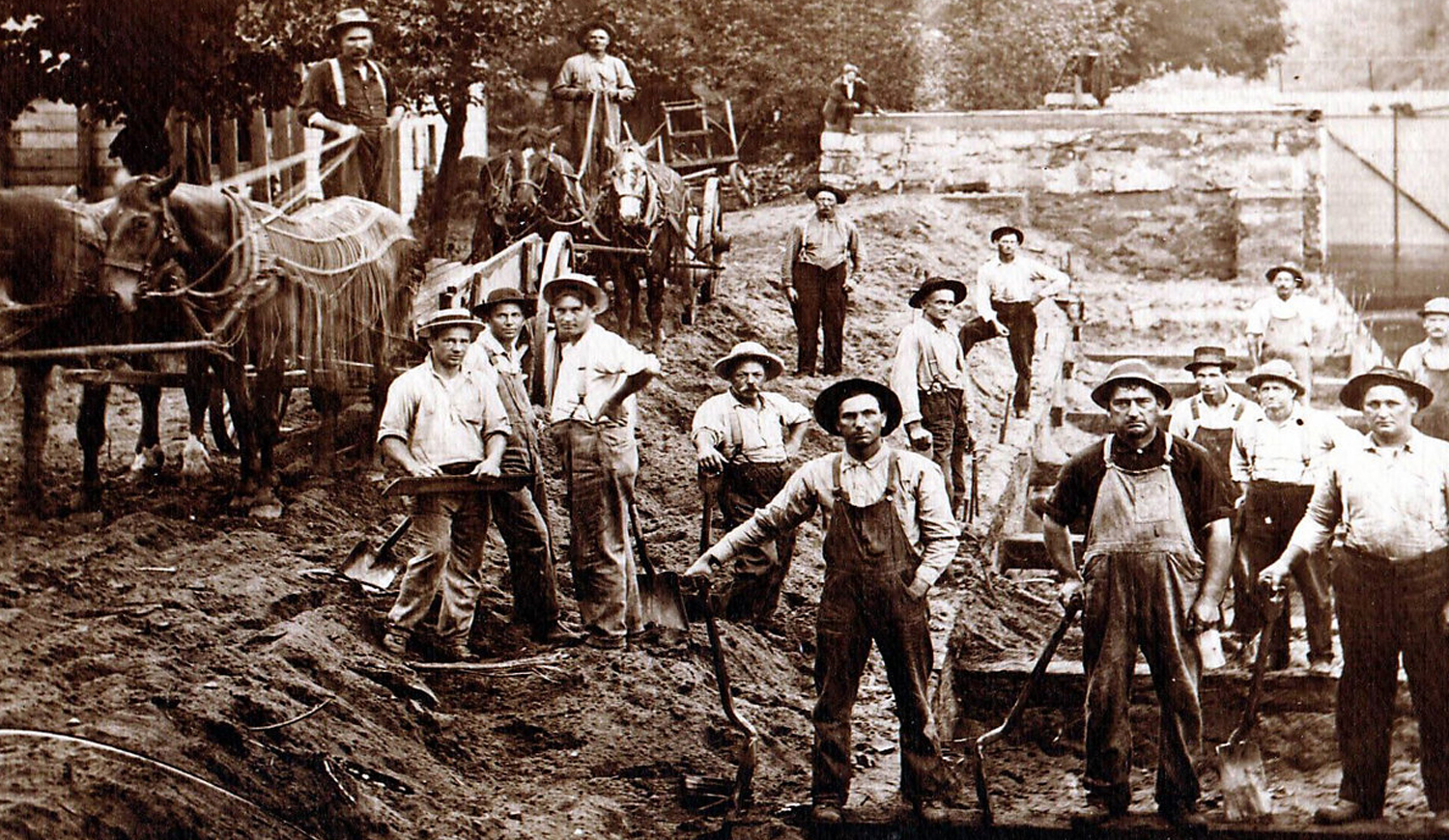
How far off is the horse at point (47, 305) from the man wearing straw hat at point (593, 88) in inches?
228

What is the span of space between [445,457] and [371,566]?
0.98 metres

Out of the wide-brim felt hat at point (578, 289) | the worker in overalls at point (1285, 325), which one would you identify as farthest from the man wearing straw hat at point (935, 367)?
the wide-brim felt hat at point (578, 289)

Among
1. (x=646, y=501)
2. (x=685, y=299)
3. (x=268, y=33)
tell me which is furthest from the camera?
(x=685, y=299)

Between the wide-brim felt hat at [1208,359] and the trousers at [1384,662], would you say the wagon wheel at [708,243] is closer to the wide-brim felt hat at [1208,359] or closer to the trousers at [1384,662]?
the wide-brim felt hat at [1208,359]

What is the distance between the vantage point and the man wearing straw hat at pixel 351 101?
31.8ft

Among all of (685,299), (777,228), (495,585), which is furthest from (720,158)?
(495,585)

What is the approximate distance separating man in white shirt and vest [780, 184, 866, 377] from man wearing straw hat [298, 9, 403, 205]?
375 centimetres

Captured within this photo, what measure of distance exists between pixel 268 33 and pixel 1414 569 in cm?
644

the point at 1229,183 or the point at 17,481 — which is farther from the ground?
the point at 1229,183

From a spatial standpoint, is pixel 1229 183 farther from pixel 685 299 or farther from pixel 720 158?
pixel 685 299

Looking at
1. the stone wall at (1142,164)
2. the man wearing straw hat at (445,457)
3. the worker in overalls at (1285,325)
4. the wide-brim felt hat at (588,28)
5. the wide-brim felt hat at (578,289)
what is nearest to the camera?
the man wearing straw hat at (445,457)

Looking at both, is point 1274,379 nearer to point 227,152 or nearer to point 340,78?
point 340,78

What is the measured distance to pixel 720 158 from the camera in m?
19.8

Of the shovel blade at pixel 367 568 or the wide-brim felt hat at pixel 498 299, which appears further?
the wide-brim felt hat at pixel 498 299
